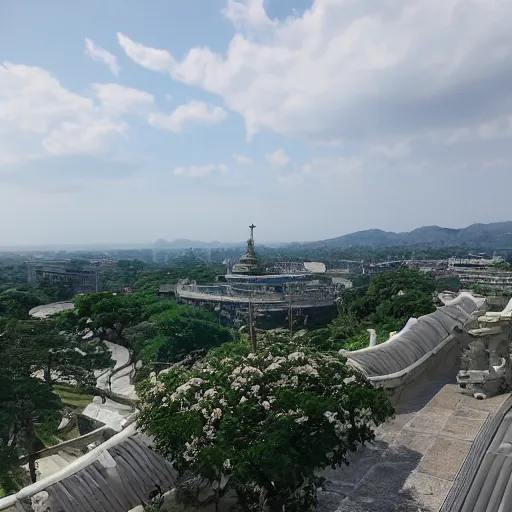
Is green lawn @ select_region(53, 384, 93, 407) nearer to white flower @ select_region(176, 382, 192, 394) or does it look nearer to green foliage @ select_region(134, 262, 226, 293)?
white flower @ select_region(176, 382, 192, 394)

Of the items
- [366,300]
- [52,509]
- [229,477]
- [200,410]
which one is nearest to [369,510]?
[229,477]

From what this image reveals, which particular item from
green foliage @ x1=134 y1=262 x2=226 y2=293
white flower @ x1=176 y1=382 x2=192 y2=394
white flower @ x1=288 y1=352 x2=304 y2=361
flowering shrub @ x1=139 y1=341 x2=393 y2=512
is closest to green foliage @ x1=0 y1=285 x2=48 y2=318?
green foliage @ x1=134 y1=262 x2=226 y2=293

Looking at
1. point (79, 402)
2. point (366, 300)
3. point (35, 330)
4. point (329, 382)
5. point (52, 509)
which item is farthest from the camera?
point (366, 300)

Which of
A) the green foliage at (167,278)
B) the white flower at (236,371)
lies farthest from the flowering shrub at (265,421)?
the green foliage at (167,278)

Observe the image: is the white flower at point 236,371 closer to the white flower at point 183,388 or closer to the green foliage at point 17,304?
the white flower at point 183,388

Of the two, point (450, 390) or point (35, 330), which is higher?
point (450, 390)

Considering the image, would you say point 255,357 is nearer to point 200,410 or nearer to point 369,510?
point 200,410
